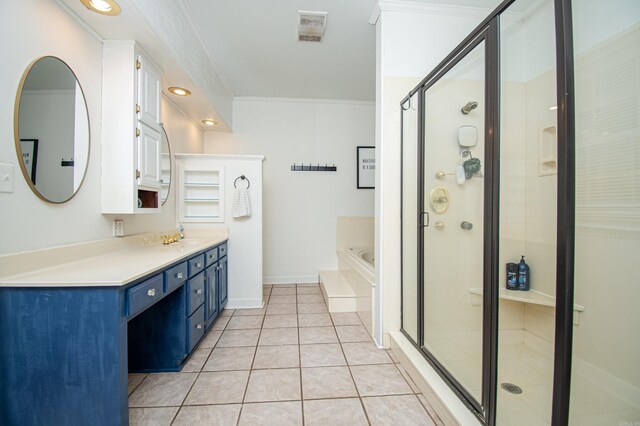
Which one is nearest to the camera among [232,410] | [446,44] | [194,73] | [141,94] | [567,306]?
[567,306]

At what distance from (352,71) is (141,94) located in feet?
7.32

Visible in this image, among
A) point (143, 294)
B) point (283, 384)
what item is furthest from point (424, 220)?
point (143, 294)

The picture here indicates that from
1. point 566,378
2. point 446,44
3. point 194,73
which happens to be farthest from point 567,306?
Answer: point 194,73

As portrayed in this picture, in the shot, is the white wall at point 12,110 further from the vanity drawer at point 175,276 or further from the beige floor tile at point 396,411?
the beige floor tile at point 396,411

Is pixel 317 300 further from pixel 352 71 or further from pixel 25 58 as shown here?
pixel 25 58

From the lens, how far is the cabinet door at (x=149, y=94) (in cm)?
182

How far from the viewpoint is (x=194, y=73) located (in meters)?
2.37

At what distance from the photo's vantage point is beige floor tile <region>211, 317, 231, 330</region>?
2.50 metres

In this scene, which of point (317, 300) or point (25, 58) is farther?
point (317, 300)

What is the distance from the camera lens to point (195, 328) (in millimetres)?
2002

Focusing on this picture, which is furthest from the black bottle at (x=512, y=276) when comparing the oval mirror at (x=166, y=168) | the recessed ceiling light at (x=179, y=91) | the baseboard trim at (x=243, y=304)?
the recessed ceiling light at (x=179, y=91)

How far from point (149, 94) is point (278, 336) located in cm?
214

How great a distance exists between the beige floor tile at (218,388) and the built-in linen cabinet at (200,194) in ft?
5.19

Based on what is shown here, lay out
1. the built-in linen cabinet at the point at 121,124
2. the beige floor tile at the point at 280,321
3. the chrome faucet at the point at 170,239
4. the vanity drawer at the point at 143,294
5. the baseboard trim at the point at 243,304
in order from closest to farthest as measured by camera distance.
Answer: the vanity drawer at the point at 143,294 → the built-in linen cabinet at the point at 121,124 → the chrome faucet at the point at 170,239 → the beige floor tile at the point at 280,321 → the baseboard trim at the point at 243,304
